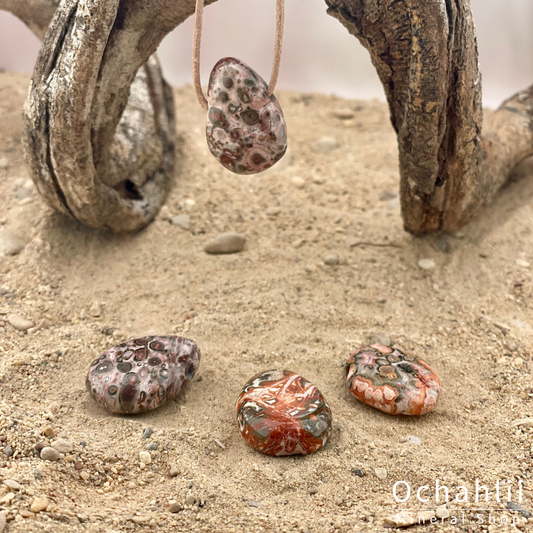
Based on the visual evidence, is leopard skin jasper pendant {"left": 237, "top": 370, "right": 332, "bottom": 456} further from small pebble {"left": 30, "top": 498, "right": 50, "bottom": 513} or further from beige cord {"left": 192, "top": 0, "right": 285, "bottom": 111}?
beige cord {"left": 192, "top": 0, "right": 285, "bottom": 111}

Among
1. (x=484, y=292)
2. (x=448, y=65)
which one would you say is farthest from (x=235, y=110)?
(x=484, y=292)

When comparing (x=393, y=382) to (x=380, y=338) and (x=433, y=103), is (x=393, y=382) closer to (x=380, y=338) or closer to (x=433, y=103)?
(x=380, y=338)

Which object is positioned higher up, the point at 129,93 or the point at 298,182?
the point at 129,93

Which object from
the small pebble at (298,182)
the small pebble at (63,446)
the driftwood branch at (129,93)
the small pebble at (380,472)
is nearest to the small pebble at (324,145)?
the small pebble at (298,182)

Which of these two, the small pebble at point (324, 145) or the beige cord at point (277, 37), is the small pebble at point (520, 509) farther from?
the small pebble at point (324, 145)

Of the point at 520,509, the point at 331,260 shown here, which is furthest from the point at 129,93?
the point at 520,509

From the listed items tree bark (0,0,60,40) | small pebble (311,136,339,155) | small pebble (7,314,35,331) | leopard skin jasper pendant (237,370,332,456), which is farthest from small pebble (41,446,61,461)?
small pebble (311,136,339,155)
